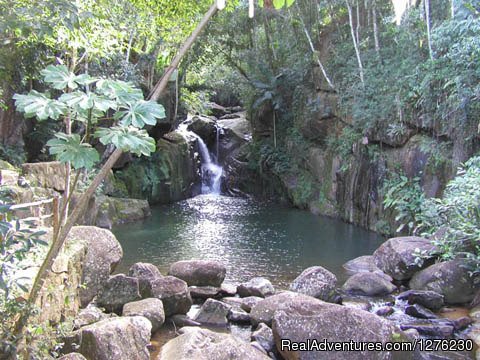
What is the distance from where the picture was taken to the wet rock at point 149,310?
604cm

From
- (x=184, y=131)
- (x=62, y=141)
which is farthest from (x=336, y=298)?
(x=184, y=131)

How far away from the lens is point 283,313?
546cm

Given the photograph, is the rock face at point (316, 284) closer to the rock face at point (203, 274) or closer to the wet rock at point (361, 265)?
the rock face at point (203, 274)

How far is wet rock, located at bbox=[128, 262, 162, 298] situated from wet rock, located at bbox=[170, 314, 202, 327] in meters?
0.52

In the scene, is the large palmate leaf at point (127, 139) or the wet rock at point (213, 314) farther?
the wet rock at point (213, 314)

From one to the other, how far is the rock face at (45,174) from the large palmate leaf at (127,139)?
6726 mm

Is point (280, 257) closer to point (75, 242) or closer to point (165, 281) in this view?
point (165, 281)

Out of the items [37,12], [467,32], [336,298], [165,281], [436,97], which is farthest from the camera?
[436,97]

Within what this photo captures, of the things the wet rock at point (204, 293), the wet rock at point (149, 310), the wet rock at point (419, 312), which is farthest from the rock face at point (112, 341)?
the wet rock at point (419, 312)

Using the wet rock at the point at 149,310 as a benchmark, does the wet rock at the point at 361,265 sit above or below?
below

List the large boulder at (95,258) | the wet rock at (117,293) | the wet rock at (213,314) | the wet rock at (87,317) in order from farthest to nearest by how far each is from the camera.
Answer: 1. the wet rock at (213,314)
2. the wet rock at (117,293)
3. the large boulder at (95,258)
4. the wet rock at (87,317)

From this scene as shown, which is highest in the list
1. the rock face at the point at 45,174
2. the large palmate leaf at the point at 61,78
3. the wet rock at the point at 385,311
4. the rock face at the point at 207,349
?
the large palmate leaf at the point at 61,78

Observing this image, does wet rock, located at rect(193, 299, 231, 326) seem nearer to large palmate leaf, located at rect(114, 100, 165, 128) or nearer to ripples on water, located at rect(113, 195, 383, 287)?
ripples on water, located at rect(113, 195, 383, 287)

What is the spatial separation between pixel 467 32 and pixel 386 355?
Answer: 811 cm
